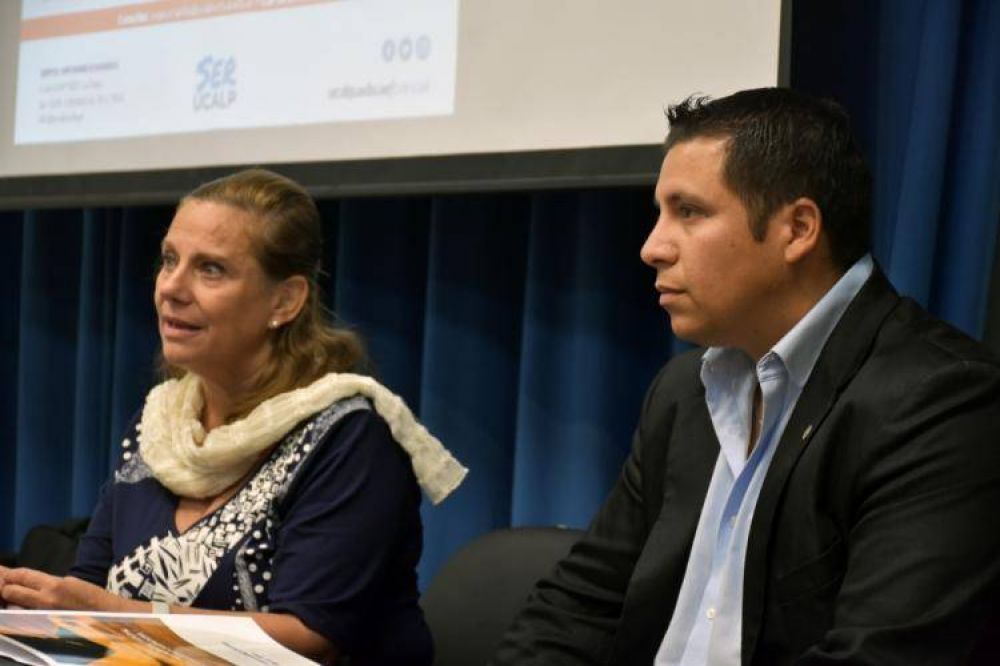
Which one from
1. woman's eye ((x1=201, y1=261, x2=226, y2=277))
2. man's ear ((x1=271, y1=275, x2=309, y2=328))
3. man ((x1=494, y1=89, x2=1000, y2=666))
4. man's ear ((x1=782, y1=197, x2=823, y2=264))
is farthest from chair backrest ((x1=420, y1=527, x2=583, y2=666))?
man's ear ((x1=782, y1=197, x2=823, y2=264))

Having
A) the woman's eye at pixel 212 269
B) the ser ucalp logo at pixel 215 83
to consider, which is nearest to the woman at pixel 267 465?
the woman's eye at pixel 212 269

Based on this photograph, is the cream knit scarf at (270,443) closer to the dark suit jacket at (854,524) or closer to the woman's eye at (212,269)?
the woman's eye at (212,269)

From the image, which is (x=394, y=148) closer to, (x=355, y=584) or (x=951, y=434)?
(x=355, y=584)

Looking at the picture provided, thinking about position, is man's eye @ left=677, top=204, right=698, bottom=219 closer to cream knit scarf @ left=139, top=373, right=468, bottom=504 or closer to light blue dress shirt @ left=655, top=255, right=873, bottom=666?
light blue dress shirt @ left=655, top=255, right=873, bottom=666

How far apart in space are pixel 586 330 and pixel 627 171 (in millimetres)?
377

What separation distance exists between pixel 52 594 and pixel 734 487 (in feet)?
2.68

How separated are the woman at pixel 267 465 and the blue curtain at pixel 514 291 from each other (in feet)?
1.93

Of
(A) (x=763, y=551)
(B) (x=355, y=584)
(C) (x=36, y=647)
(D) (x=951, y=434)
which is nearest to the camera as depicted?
(C) (x=36, y=647)

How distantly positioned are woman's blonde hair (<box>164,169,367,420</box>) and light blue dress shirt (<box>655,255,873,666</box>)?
2.32 ft

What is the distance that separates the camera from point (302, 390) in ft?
6.32

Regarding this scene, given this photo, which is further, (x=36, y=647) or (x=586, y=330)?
(x=586, y=330)

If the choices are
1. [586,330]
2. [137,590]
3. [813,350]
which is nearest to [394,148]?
[586,330]

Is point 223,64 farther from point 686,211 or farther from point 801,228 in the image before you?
point 801,228

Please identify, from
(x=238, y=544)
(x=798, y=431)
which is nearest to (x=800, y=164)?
(x=798, y=431)
